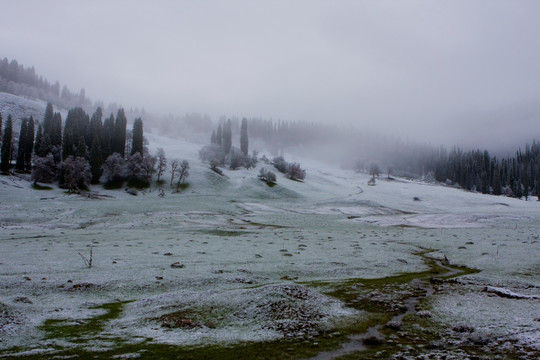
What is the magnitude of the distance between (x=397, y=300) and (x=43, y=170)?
119266 mm

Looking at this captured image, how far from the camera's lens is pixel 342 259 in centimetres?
3262

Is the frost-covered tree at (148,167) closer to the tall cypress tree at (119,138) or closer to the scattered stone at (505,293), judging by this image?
the tall cypress tree at (119,138)

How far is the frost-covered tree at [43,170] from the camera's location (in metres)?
108

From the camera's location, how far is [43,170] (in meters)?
109

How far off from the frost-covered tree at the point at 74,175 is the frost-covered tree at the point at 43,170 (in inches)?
112

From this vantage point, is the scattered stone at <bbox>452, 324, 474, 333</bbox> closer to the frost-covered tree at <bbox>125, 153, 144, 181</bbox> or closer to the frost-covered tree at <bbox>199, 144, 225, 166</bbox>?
the frost-covered tree at <bbox>125, 153, 144, 181</bbox>

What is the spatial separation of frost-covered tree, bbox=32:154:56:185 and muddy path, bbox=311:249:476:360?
115m

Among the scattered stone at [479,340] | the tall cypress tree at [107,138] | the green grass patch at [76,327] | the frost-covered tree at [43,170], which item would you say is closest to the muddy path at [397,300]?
the scattered stone at [479,340]

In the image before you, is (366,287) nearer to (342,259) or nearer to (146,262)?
(342,259)

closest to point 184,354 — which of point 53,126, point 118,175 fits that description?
point 118,175

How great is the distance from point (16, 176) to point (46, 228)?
251 ft

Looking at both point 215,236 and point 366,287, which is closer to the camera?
point 366,287

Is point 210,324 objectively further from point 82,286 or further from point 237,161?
point 237,161

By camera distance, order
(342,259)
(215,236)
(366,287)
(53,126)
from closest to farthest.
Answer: (366,287) < (342,259) < (215,236) < (53,126)
